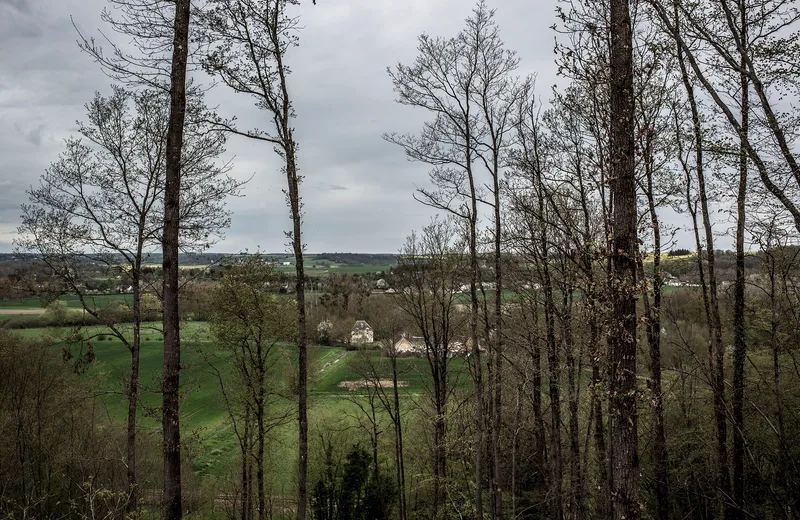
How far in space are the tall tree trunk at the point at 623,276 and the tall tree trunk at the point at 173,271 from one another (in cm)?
579

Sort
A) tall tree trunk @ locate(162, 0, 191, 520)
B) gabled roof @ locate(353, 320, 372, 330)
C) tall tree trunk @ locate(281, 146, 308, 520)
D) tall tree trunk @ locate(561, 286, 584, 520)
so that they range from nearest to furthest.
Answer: tall tree trunk @ locate(162, 0, 191, 520) → tall tree trunk @ locate(281, 146, 308, 520) → tall tree trunk @ locate(561, 286, 584, 520) → gabled roof @ locate(353, 320, 372, 330)

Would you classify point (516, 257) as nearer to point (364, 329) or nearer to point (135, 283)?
point (135, 283)

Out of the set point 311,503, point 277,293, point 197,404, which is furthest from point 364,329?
point 277,293

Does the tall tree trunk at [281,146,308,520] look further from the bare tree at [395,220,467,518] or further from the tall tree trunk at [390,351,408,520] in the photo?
the tall tree trunk at [390,351,408,520]

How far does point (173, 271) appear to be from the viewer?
20.3ft

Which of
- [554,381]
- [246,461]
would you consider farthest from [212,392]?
[554,381]

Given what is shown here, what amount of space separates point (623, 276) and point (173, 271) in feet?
20.0

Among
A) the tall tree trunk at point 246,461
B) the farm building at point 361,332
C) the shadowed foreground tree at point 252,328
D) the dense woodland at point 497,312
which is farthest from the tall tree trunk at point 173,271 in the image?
the farm building at point 361,332

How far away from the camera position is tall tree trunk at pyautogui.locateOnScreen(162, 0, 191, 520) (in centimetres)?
590

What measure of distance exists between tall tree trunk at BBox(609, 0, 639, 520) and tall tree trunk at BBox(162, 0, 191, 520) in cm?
579

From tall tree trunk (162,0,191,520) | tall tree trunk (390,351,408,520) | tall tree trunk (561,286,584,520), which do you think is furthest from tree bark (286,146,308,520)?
tall tree trunk (390,351,408,520)

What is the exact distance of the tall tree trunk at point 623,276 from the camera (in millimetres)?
5750

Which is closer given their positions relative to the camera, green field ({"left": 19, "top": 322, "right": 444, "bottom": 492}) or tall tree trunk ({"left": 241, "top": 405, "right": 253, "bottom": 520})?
tall tree trunk ({"left": 241, "top": 405, "right": 253, "bottom": 520})

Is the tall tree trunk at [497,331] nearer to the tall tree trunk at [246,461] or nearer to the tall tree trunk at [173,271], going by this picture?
the tall tree trunk at [173,271]
